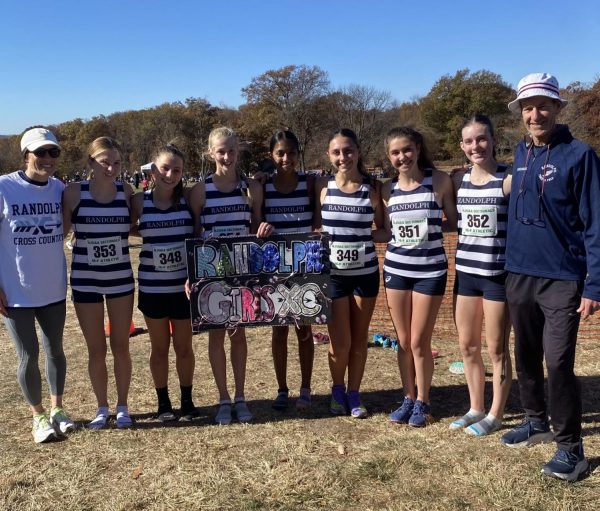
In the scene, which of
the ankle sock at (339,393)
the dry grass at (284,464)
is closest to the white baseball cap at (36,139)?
the dry grass at (284,464)

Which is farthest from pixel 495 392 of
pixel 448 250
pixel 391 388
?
pixel 448 250

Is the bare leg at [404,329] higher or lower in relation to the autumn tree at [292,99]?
lower

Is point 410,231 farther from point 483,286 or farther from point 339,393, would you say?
point 339,393

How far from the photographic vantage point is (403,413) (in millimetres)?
4238

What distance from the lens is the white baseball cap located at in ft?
12.7

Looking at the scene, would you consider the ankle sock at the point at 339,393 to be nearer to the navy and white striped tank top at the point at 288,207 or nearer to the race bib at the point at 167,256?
the navy and white striped tank top at the point at 288,207

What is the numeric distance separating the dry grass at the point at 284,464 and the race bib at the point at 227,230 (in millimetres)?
1481

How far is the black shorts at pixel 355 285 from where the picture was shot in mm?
4168

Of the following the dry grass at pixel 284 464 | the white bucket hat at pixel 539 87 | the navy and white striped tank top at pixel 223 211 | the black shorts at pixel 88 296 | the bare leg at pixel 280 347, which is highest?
the white bucket hat at pixel 539 87

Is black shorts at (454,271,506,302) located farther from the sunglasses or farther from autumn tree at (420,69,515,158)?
autumn tree at (420,69,515,158)

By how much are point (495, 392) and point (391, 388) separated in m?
1.21

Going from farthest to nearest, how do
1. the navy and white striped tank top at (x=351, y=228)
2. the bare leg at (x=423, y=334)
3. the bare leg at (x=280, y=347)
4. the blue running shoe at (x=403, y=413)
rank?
the bare leg at (x=280, y=347)
the blue running shoe at (x=403, y=413)
the navy and white striped tank top at (x=351, y=228)
the bare leg at (x=423, y=334)

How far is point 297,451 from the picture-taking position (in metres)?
3.82

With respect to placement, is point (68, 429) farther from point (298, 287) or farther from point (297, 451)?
point (298, 287)
